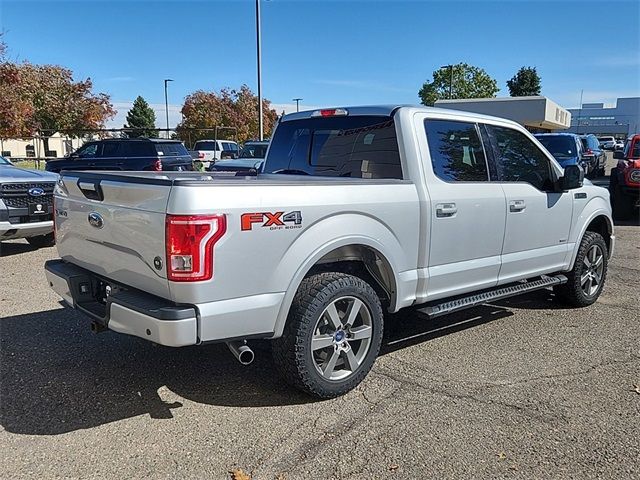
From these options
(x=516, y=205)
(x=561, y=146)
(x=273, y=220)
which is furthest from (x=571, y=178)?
(x=561, y=146)

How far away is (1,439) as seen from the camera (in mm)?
3174

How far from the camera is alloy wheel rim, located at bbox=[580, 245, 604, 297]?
5.82 m

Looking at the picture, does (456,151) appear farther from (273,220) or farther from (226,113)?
(226,113)

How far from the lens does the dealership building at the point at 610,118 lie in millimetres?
114312

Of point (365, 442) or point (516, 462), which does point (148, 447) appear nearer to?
point (365, 442)

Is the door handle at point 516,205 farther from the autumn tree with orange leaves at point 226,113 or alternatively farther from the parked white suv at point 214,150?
the autumn tree with orange leaves at point 226,113

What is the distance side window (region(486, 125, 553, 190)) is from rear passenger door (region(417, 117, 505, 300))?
230mm

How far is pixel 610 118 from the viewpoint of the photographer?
126 metres

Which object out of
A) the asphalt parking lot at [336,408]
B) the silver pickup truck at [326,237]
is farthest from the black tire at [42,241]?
the silver pickup truck at [326,237]

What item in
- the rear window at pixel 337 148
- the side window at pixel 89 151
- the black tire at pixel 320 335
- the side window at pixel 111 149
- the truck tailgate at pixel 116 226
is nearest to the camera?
the truck tailgate at pixel 116 226

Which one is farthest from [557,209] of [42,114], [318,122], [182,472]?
[42,114]

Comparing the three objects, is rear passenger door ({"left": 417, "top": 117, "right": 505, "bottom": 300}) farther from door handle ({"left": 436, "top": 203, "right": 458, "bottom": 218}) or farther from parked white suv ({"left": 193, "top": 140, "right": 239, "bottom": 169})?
parked white suv ({"left": 193, "top": 140, "right": 239, "bottom": 169})

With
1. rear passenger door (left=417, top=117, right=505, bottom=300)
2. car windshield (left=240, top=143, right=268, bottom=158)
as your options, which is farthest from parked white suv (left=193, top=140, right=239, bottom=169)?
rear passenger door (left=417, top=117, right=505, bottom=300)

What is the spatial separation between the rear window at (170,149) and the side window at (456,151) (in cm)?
1243
